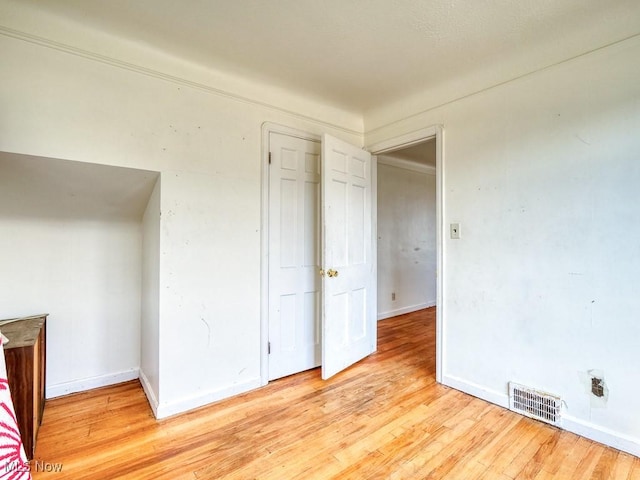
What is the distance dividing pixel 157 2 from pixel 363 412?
2.60 metres

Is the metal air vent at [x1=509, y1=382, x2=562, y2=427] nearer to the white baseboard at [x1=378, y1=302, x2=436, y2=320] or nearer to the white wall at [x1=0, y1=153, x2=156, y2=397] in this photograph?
the white baseboard at [x1=378, y1=302, x2=436, y2=320]

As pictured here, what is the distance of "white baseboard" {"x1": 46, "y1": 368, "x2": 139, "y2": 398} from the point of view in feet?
7.31

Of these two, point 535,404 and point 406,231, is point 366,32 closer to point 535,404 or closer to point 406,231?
point 535,404

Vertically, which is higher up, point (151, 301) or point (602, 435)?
point (151, 301)

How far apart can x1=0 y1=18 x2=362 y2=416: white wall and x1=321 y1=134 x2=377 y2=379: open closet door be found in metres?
0.52

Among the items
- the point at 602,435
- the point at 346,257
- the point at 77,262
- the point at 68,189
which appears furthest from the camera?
the point at 346,257

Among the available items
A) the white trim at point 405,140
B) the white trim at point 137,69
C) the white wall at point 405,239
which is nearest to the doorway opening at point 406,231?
the white wall at point 405,239

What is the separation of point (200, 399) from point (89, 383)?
36.2 inches

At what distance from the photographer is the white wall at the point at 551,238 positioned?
170 centimetres

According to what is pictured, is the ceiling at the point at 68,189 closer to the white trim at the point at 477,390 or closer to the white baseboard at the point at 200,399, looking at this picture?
the white baseboard at the point at 200,399

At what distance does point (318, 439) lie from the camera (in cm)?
178

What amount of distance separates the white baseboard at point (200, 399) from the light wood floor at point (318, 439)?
0.05 meters

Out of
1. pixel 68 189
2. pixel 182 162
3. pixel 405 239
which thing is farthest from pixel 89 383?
pixel 405 239

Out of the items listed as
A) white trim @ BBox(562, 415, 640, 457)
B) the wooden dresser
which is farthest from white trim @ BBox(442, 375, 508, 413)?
the wooden dresser
